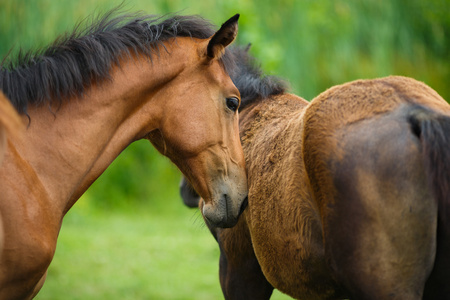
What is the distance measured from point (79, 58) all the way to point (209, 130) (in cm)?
80

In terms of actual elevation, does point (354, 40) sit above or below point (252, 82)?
below

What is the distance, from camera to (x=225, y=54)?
3.06 m

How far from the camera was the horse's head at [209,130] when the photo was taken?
2885 mm

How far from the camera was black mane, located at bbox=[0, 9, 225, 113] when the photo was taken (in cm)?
271

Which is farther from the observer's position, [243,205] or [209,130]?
[243,205]

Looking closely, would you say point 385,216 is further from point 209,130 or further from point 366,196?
point 209,130

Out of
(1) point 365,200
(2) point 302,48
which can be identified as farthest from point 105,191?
(1) point 365,200

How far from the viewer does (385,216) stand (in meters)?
2.25

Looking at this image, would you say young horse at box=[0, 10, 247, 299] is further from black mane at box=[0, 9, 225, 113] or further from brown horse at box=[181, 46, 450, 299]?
brown horse at box=[181, 46, 450, 299]

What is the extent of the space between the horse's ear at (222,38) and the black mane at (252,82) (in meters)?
0.81

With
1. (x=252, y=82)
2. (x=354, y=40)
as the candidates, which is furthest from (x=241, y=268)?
(x=354, y=40)

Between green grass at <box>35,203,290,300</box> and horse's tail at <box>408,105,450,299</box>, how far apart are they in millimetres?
2416

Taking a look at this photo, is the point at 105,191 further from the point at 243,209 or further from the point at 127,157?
the point at 243,209

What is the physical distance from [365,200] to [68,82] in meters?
1.61
